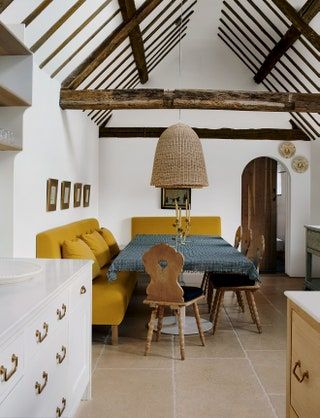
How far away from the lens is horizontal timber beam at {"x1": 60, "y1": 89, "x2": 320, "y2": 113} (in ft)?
17.5

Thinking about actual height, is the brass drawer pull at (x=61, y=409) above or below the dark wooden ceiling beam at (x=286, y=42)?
below

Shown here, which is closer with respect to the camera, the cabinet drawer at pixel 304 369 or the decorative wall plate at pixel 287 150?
the cabinet drawer at pixel 304 369

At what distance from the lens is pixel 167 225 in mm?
7773

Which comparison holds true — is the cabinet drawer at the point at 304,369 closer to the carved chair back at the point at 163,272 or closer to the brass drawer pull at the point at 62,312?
the brass drawer pull at the point at 62,312

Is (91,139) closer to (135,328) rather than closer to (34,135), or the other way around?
(34,135)

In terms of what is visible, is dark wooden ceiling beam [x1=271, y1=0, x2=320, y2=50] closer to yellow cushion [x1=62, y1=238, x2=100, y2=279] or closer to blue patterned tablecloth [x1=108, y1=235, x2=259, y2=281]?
blue patterned tablecloth [x1=108, y1=235, x2=259, y2=281]

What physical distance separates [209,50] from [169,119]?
143 centimetres

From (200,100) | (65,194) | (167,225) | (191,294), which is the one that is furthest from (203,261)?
(167,225)

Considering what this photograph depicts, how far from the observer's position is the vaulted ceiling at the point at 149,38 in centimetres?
405

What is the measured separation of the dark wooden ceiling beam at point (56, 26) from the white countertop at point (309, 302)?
128 inches

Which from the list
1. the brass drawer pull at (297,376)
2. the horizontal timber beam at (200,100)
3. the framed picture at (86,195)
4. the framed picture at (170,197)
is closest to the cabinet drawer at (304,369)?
the brass drawer pull at (297,376)

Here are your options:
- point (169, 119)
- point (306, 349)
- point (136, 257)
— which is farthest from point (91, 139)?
point (306, 349)

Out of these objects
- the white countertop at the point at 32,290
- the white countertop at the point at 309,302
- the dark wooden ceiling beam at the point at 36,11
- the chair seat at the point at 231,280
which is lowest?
the chair seat at the point at 231,280

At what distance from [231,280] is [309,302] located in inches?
114
